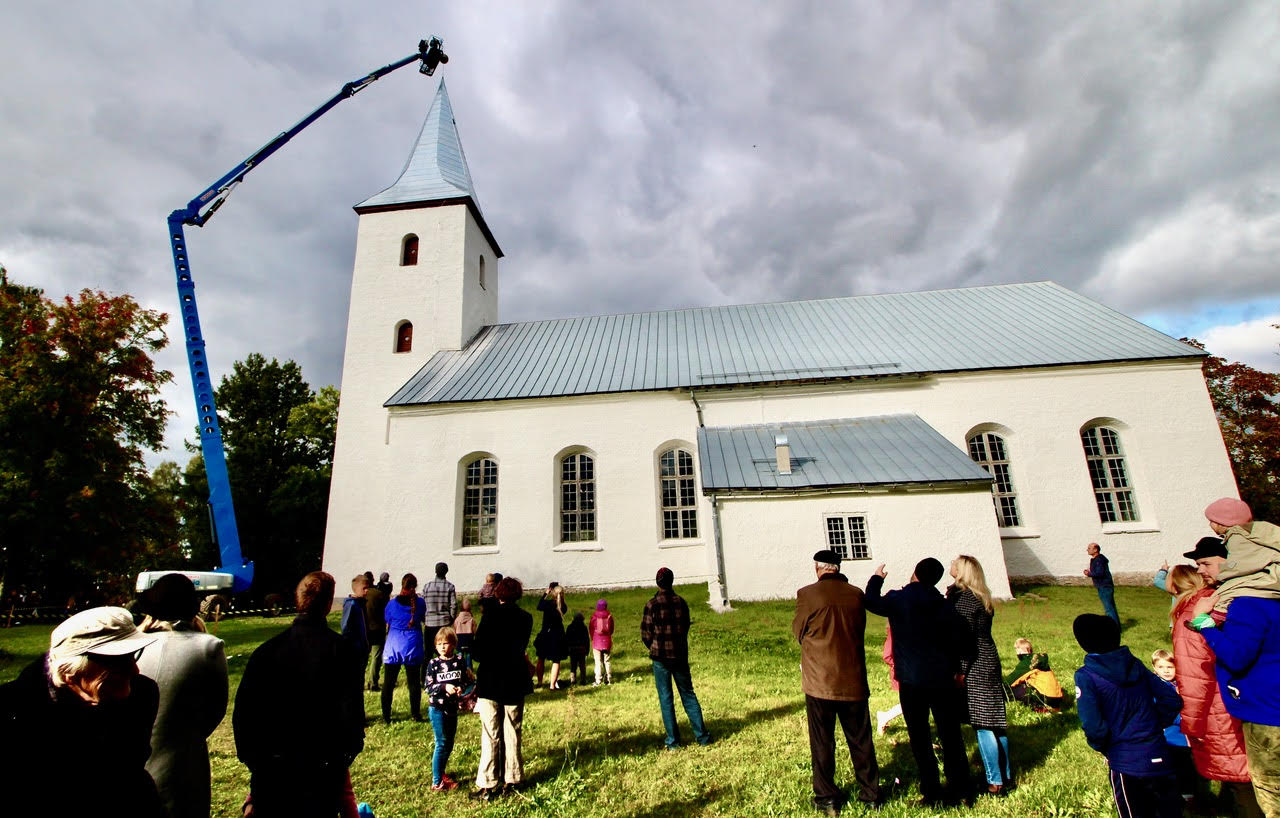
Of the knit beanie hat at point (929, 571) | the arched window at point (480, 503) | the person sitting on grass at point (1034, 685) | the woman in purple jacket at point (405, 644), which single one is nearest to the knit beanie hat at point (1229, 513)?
the knit beanie hat at point (929, 571)

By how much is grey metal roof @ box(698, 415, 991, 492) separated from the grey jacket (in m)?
13.0

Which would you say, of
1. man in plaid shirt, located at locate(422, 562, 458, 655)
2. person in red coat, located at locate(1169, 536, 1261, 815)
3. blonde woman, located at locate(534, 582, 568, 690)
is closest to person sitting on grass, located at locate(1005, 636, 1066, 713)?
person in red coat, located at locate(1169, 536, 1261, 815)

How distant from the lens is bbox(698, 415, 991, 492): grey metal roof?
51.5 ft

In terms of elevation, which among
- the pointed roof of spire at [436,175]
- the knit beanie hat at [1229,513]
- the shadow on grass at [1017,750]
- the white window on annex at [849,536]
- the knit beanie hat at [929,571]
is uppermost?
the pointed roof of spire at [436,175]

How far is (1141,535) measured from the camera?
1736 cm

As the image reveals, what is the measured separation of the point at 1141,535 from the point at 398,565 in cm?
2285

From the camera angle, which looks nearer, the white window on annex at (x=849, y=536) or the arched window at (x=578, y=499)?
the white window on annex at (x=849, y=536)

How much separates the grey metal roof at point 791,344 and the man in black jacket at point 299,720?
16595 millimetres

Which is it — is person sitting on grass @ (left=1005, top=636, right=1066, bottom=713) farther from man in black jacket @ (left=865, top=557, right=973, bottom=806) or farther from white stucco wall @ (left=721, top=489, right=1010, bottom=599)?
white stucco wall @ (left=721, top=489, right=1010, bottom=599)

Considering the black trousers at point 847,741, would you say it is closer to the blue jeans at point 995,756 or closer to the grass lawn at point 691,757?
the grass lawn at point 691,757

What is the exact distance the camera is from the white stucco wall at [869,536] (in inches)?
591

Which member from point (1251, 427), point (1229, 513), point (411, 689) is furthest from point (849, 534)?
point (1251, 427)

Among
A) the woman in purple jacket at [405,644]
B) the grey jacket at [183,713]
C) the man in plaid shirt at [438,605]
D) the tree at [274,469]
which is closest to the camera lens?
the grey jacket at [183,713]

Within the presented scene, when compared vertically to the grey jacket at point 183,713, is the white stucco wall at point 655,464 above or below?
above
